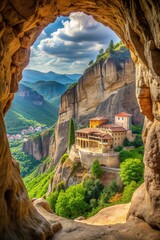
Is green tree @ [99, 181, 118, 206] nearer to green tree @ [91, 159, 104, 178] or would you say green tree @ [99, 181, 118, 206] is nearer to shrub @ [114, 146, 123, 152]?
green tree @ [91, 159, 104, 178]

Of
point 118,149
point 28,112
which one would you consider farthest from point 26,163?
point 28,112

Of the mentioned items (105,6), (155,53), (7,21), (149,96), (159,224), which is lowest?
(159,224)

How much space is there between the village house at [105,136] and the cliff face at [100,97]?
18.9ft

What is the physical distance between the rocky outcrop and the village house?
30605mm

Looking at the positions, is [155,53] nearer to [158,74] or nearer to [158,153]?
[158,74]

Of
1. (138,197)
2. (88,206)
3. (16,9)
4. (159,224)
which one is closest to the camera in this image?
(16,9)

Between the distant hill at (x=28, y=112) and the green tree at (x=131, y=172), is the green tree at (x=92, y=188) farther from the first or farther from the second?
the distant hill at (x=28, y=112)

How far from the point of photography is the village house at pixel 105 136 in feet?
140

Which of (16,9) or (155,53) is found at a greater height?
(16,9)

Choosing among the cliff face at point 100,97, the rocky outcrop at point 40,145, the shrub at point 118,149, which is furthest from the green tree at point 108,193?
the rocky outcrop at point 40,145

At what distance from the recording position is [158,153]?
452 inches

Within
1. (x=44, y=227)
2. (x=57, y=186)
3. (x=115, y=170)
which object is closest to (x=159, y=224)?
(x=44, y=227)

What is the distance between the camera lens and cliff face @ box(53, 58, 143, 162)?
54844 millimetres

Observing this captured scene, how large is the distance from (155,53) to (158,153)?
5.71m
